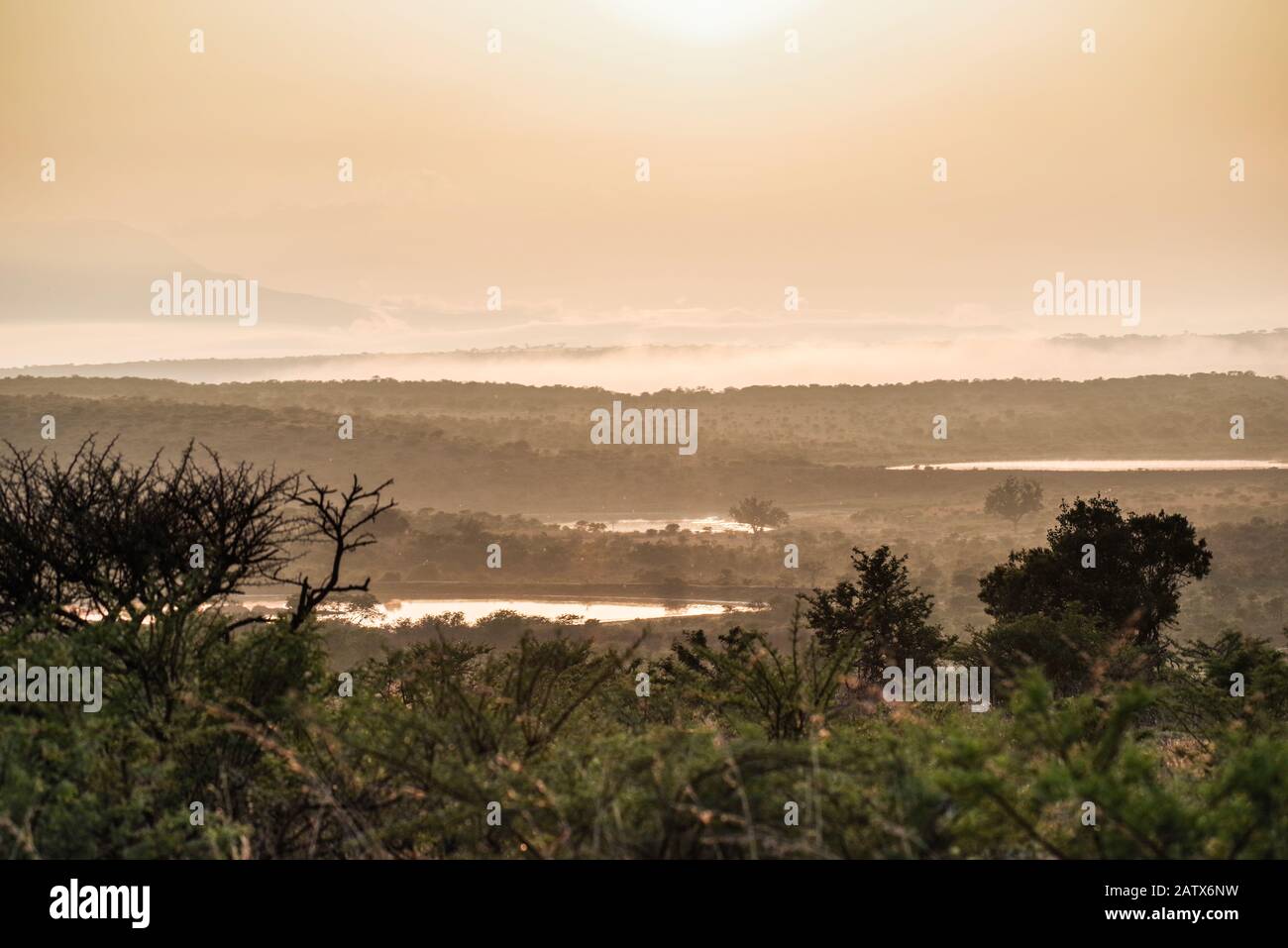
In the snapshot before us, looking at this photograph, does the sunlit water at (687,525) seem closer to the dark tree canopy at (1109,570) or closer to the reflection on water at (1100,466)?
the reflection on water at (1100,466)

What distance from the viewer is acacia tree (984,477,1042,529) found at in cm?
10275

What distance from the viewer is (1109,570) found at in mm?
33594

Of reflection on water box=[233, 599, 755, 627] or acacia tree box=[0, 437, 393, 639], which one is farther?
reflection on water box=[233, 599, 755, 627]

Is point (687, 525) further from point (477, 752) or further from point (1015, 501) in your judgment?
point (477, 752)

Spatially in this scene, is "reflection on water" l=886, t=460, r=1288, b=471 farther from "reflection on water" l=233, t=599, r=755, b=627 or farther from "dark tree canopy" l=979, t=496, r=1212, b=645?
"dark tree canopy" l=979, t=496, r=1212, b=645

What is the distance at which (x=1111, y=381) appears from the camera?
19888 centimetres

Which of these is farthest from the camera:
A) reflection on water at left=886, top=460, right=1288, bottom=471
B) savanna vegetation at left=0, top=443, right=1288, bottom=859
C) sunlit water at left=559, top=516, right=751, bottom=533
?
reflection on water at left=886, top=460, right=1288, bottom=471

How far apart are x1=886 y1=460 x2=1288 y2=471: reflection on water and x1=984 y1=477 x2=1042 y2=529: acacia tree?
3874 cm

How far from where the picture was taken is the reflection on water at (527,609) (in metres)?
71.9

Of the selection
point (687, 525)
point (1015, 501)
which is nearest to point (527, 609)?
point (1015, 501)

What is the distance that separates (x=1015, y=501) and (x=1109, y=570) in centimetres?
7155

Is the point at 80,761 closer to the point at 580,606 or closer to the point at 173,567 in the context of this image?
the point at 173,567

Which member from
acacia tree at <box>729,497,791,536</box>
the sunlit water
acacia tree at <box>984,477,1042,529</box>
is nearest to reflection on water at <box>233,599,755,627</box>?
acacia tree at <box>729,497,791,536</box>

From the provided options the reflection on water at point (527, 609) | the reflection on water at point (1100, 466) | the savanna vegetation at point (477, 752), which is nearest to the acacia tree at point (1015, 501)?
the reflection on water at point (527, 609)
